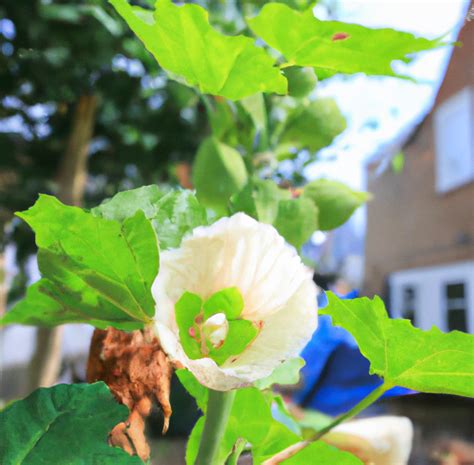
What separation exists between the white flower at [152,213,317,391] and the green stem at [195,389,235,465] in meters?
0.01

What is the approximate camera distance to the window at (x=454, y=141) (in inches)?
132

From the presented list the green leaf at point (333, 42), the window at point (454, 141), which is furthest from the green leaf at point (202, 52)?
the window at point (454, 141)

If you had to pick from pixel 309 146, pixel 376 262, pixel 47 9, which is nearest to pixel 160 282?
pixel 309 146

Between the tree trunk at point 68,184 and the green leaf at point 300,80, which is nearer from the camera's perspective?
the green leaf at point 300,80

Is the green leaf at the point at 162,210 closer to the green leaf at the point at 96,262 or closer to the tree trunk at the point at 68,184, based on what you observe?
the green leaf at the point at 96,262

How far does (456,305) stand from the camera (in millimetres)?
3795

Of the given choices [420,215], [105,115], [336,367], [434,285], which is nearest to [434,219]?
[420,215]

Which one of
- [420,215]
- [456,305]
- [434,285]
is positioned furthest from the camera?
[420,215]

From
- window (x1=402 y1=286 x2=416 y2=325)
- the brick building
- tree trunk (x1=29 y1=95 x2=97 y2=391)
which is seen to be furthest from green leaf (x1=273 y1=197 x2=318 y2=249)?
window (x1=402 y1=286 x2=416 y2=325)

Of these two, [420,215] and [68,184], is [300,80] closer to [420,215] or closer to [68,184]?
[68,184]

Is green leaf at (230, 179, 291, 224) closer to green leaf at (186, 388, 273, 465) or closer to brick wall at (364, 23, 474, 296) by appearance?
green leaf at (186, 388, 273, 465)

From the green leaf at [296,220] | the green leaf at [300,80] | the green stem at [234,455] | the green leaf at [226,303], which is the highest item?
the green leaf at [300,80]

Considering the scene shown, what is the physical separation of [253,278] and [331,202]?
88 mm

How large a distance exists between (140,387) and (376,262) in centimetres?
491
